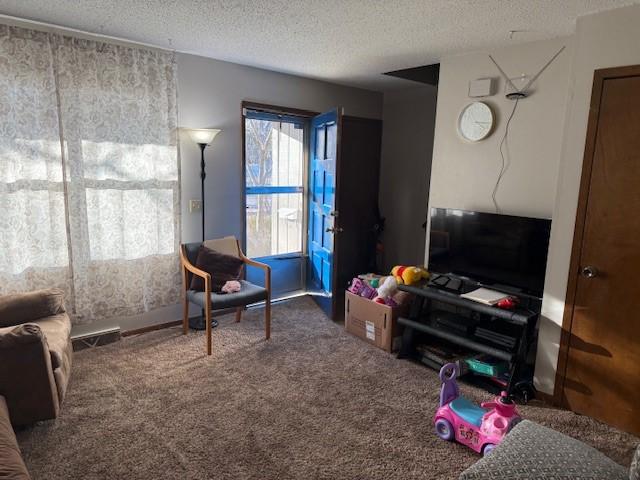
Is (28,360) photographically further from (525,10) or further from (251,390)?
(525,10)

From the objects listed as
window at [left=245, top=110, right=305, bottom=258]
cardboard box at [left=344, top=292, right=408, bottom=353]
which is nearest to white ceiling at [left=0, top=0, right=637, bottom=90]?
window at [left=245, top=110, right=305, bottom=258]

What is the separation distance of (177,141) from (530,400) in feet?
10.7

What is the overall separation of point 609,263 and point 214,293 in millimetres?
2668

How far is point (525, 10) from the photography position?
2371mm

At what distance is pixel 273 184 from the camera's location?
4465 millimetres

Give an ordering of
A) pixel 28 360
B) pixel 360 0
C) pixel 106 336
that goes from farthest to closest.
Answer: pixel 106 336 < pixel 360 0 < pixel 28 360

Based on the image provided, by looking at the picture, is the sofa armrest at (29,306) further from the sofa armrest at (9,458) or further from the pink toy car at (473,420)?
the pink toy car at (473,420)

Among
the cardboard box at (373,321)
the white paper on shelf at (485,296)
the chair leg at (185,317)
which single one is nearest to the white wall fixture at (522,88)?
the white paper on shelf at (485,296)

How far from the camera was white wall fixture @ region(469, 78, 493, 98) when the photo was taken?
121 inches

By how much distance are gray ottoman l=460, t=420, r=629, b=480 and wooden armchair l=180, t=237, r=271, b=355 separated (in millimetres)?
2124

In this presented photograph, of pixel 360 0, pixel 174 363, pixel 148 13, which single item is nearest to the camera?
pixel 360 0

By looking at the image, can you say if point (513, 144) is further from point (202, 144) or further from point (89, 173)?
point (89, 173)

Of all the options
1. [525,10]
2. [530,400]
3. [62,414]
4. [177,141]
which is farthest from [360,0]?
[62,414]

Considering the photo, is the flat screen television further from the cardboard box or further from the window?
the window
